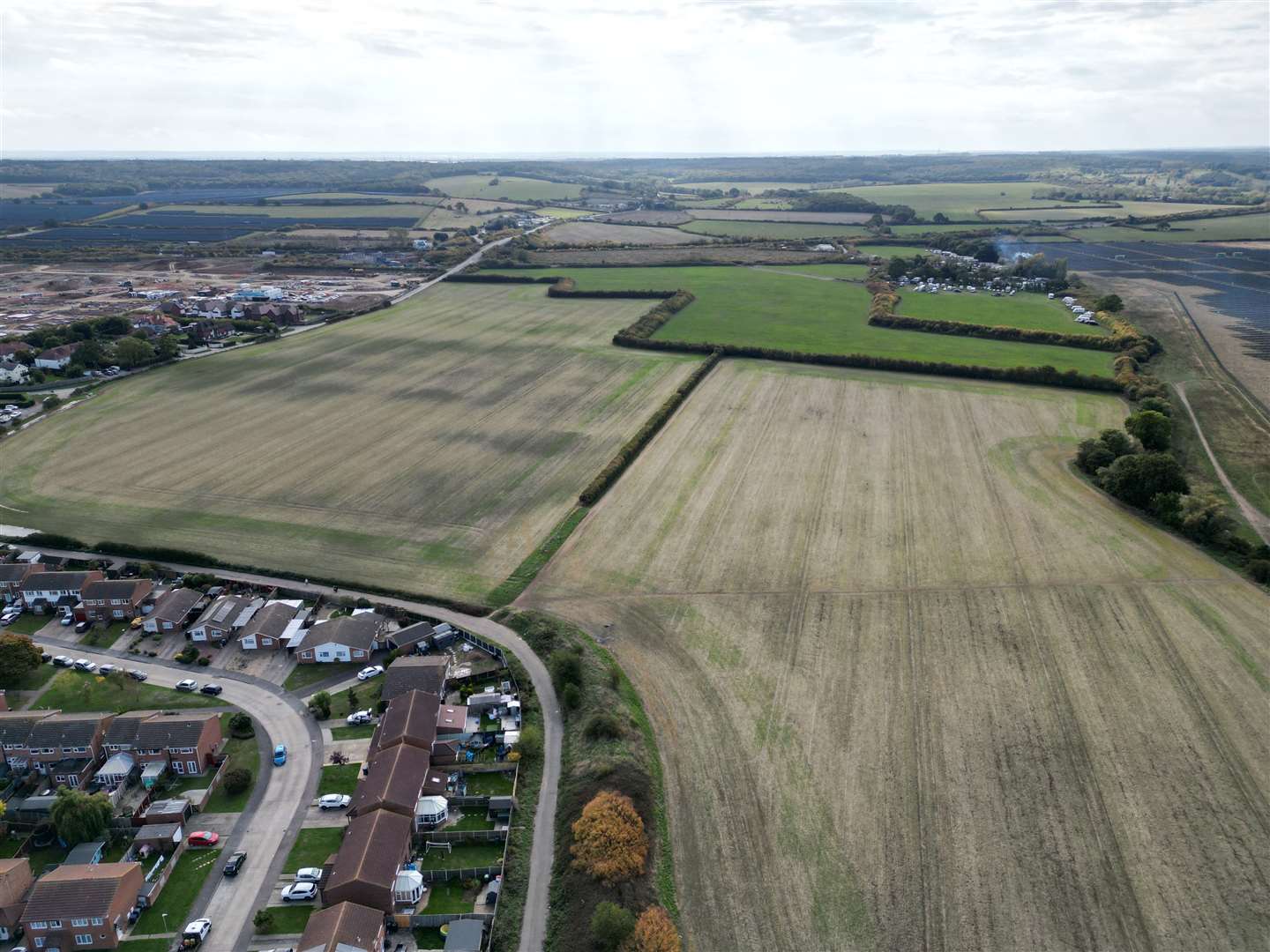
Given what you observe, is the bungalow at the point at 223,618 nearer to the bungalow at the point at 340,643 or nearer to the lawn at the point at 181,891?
the bungalow at the point at 340,643

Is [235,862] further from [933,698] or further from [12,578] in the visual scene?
[933,698]

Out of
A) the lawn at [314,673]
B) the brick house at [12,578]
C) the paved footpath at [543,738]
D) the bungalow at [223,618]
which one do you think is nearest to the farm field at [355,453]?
the paved footpath at [543,738]

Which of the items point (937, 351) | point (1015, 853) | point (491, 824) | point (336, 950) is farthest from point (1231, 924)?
point (937, 351)

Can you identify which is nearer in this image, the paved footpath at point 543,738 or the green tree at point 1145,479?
the paved footpath at point 543,738

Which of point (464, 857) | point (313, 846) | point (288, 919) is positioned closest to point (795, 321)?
point (464, 857)

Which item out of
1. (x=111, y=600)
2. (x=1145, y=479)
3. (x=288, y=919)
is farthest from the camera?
(x=1145, y=479)

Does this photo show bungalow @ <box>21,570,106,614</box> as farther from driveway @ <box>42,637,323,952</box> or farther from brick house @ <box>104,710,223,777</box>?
brick house @ <box>104,710,223,777</box>

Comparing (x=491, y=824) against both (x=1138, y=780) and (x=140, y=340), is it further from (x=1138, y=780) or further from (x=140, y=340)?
(x=140, y=340)
